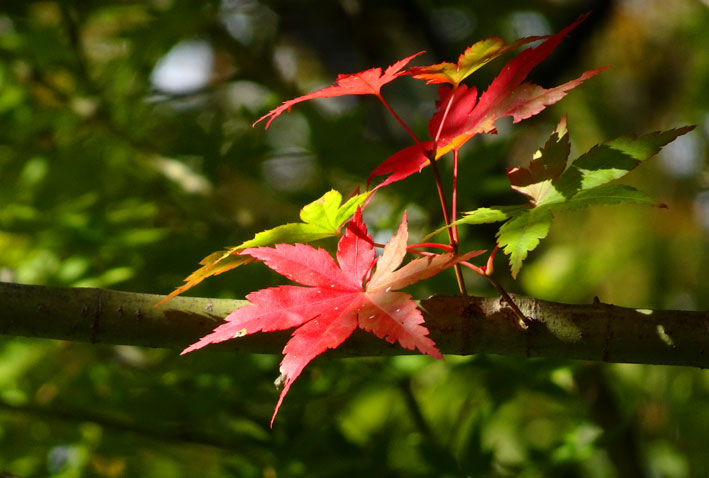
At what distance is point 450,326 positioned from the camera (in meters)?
0.58

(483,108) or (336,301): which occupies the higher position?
(483,108)

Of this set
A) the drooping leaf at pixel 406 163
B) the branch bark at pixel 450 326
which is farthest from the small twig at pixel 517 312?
the drooping leaf at pixel 406 163

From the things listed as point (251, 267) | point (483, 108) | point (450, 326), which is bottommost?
point (251, 267)

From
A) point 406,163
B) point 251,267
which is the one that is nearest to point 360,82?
point 406,163

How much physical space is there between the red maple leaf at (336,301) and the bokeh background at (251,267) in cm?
32

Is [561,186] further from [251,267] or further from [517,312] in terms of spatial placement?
[251,267]

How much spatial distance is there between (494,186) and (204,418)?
612 millimetres

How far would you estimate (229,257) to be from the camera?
60cm

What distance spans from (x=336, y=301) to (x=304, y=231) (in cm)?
7

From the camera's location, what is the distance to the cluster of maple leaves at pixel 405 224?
54cm

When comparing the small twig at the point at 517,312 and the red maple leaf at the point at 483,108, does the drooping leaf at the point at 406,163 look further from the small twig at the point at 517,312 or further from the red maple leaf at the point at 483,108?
the small twig at the point at 517,312

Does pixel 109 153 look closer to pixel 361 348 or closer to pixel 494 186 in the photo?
pixel 494 186

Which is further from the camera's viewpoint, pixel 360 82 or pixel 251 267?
pixel 251 267

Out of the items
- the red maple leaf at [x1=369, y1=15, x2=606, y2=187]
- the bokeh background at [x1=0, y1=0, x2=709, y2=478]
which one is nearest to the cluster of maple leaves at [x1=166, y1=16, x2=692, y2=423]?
the red maple leaf at [x1=369, y1=15, x2=606, y2=187]
